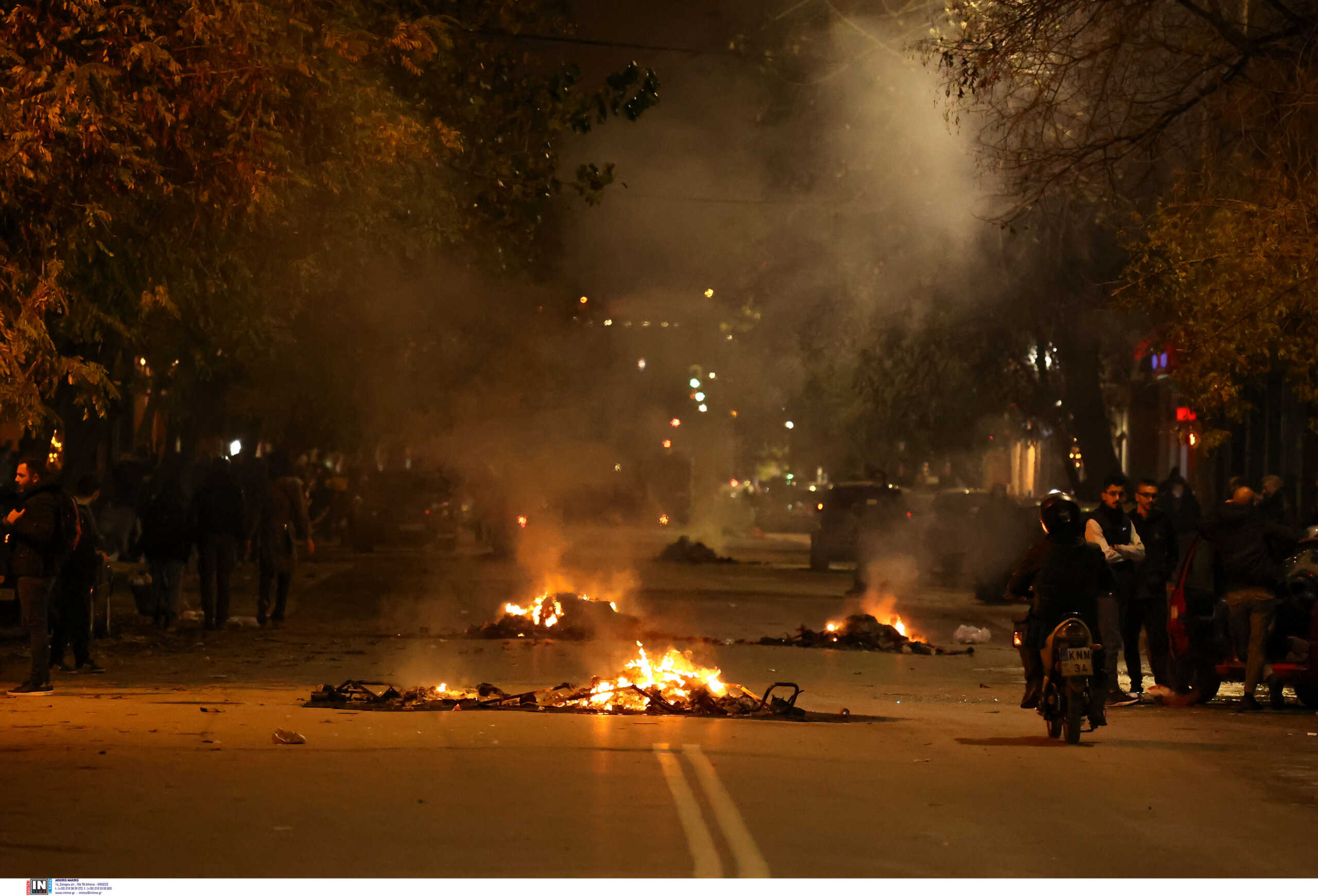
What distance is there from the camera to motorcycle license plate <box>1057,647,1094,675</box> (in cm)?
990

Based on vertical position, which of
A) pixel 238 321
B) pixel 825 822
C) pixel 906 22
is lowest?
pixel 825 822

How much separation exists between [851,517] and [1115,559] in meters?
18.8

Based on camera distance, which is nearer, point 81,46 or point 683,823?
point 683,823

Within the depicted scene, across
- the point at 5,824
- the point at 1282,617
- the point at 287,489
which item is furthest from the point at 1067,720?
the point at 287,489

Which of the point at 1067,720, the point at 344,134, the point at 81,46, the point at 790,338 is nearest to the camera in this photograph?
the point at 1067,720

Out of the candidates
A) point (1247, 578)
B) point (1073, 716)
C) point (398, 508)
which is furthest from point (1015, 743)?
point (398, 508)

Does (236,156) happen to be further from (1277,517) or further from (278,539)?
(1277,517)

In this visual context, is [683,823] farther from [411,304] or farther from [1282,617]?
[411,304]

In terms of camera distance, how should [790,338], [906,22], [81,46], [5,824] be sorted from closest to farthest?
[5,824], [81,46], [906,22], [790,338]

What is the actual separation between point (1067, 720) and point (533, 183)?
1086cm

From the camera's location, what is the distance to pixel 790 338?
3297 centimetres

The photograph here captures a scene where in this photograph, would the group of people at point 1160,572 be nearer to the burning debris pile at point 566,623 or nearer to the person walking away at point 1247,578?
the person walking away at point 1247,578

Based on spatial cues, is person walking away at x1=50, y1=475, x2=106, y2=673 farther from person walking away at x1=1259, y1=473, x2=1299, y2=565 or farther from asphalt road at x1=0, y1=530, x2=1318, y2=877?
person walking away at x1=1259, y1=473, x2=1299, y2=565

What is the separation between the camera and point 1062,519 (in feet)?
33.8
